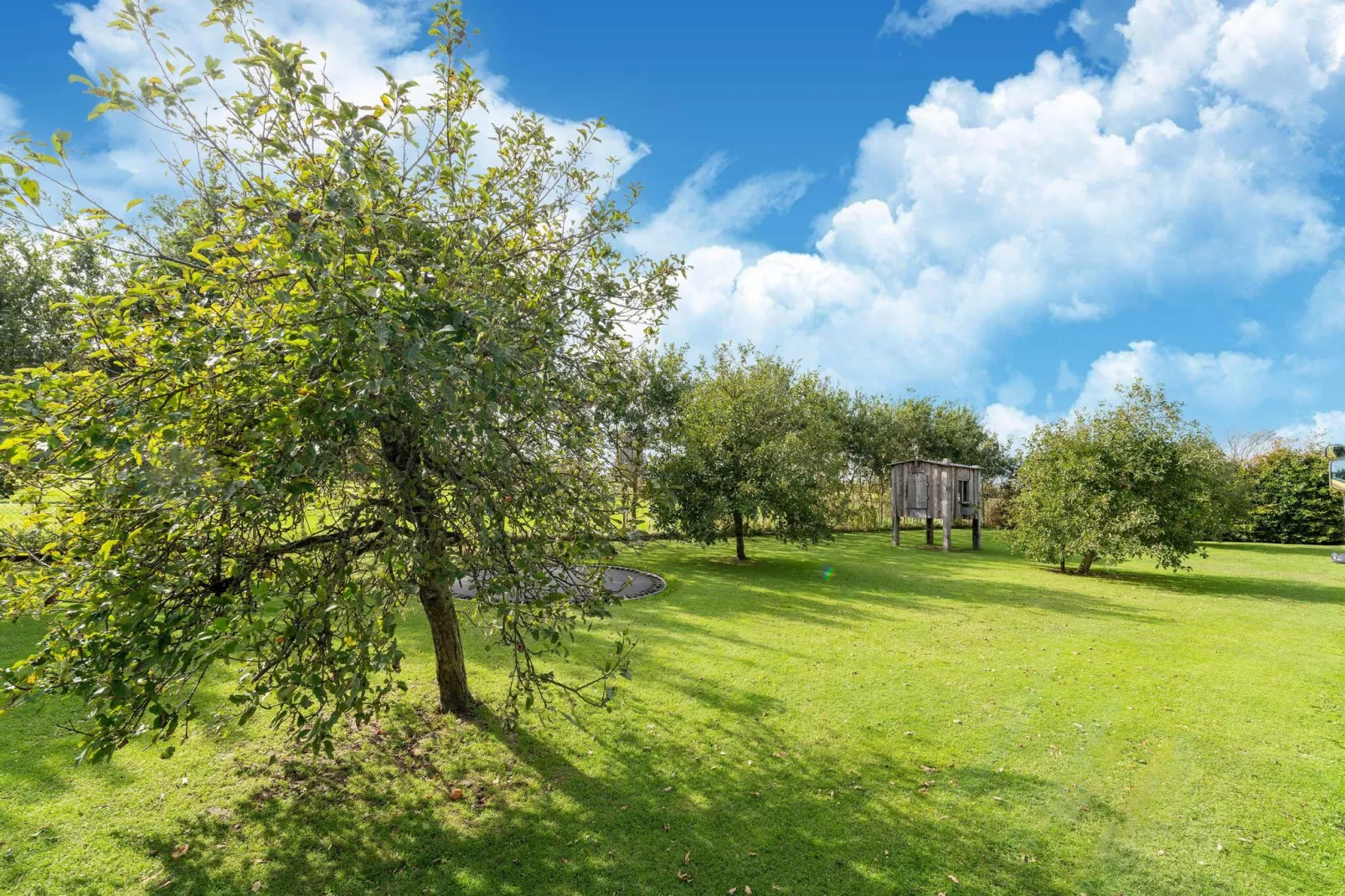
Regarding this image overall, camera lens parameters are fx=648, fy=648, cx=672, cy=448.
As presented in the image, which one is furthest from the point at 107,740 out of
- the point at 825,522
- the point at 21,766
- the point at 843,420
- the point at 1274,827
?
the point at 843,420

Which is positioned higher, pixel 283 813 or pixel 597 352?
pixel 597 352

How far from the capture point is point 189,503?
116 inches

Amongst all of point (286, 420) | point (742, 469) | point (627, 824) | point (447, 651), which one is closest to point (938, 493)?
point (742, 469)

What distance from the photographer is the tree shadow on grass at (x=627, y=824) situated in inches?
156

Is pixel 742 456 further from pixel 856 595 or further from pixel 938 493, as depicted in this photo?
pixel 938 493

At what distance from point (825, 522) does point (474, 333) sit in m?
13.3

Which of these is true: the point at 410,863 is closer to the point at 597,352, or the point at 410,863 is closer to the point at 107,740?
the point at 107,740

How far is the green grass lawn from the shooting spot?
4.02m

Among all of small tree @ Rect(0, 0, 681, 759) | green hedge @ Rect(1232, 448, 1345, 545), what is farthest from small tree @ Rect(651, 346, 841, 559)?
green hedge @ Rect(1232, 448, 1345, 545)

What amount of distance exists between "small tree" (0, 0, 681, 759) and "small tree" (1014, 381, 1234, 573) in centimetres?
1435

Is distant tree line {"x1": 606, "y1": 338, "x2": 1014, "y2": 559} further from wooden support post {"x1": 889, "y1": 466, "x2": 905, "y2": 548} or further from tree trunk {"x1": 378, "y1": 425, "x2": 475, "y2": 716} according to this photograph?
tree trunk {"x1": 378, "y1": 425, "x2": 475, "y2": 716}

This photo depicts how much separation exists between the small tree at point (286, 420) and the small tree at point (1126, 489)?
14.4 metres

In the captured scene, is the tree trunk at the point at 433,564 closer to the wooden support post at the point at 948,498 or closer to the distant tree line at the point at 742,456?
the distant tree line at the point at 742,456

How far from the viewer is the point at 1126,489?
Result: 14906 millimetres
